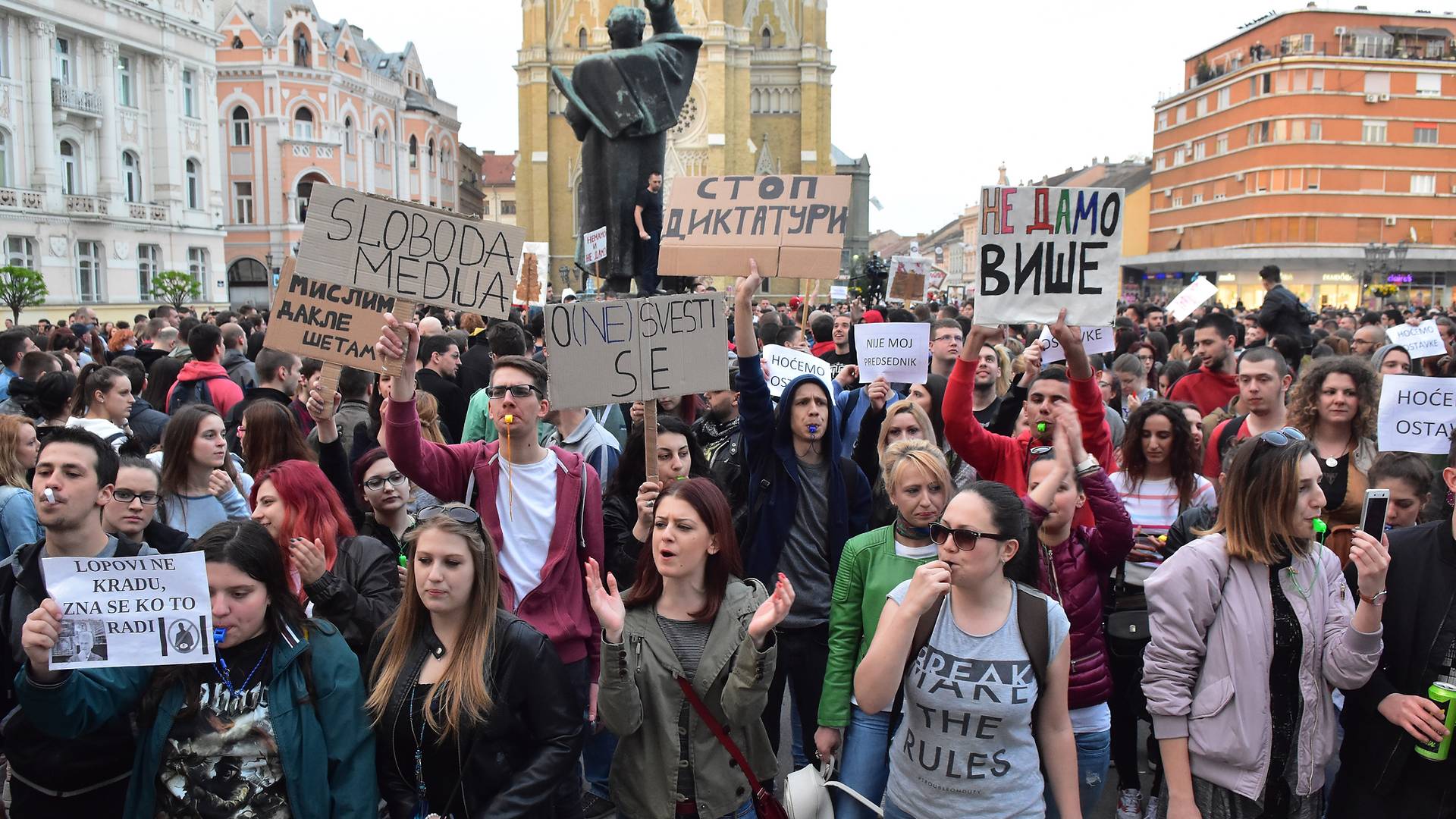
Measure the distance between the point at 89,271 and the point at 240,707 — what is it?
41.4 m

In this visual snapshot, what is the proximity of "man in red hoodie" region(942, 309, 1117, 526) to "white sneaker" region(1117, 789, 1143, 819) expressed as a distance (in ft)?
4.55

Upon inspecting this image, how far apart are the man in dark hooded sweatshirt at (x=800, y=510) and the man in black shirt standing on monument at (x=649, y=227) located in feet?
16.0

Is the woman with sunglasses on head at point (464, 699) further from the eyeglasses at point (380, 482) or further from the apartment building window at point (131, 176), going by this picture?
the apartment building window at point (131, 176)

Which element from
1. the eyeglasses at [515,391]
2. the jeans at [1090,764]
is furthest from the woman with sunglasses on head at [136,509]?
the jeans at [1090,764]

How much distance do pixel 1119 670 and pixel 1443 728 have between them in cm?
163

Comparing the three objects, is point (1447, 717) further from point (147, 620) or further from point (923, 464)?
point (147, 620)

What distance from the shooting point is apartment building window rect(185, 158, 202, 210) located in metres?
44.5

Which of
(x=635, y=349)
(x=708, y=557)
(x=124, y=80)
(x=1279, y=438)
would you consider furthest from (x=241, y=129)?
(x=1279, y=438)

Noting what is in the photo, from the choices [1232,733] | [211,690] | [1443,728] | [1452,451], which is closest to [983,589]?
[1232,733]

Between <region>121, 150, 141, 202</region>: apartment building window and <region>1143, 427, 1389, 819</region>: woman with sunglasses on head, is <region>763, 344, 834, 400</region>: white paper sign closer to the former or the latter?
<region>1143, 427, 1389, 819</region>: woman with sunglasses on head

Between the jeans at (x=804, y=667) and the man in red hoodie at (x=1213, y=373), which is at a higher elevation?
the man in red hoodie at (x=1213, y=373)

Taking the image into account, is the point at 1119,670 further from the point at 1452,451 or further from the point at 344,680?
the point at 344,680

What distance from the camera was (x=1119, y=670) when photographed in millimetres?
4910

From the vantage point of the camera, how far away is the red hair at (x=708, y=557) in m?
3.75
